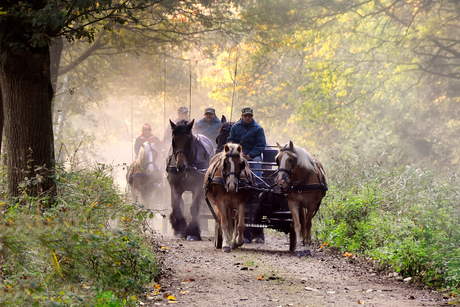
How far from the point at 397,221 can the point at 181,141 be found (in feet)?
15.0

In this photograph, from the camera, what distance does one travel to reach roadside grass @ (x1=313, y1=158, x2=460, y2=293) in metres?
7.42

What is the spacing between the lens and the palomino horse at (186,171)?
12.1 meters

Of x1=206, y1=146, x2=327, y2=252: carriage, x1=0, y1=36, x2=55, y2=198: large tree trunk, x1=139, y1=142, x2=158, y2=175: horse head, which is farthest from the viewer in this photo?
x1=139, y1=142, x2=158, y2=175: horse head

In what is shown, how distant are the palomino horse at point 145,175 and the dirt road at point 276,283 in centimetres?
610

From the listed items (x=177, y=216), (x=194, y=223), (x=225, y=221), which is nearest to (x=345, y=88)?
(x=177, y=216)

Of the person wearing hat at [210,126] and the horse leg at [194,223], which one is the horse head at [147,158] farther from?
the horse leg at [194,223]

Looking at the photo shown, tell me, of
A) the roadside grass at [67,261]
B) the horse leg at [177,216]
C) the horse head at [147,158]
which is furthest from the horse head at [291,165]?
the horse head at [147,158]

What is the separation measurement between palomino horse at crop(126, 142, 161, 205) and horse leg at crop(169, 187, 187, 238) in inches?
127

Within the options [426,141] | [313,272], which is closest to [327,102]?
[426,141]

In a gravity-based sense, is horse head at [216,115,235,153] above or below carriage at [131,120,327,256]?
above

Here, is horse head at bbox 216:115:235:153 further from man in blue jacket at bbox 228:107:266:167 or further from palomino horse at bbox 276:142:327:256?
palomino horse at bbox 276:142:327:256

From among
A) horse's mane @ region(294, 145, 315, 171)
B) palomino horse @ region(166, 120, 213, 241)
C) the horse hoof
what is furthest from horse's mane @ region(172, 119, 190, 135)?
the horse hoof

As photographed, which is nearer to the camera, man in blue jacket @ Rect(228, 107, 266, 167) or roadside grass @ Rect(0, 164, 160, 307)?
roadside grass @ Rect(0, 164, 160, 307)

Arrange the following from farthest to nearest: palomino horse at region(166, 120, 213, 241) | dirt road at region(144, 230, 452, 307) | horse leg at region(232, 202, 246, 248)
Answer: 1. palomino horse at region(166, 120, 213, 241)
2. horse leg at region(232, 202, 246, 248)
3. dirt road at region(144, 230, 452, 307)
